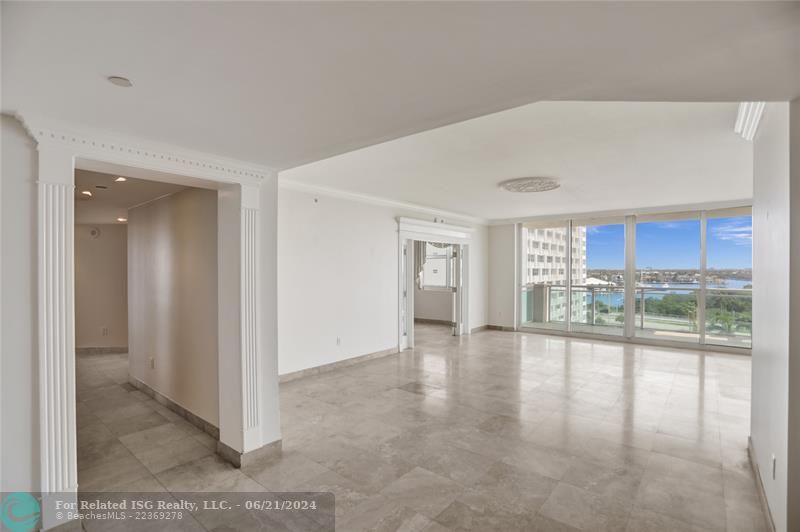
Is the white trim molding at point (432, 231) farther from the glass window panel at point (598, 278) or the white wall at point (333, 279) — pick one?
the glass window panel at point (598, 278)

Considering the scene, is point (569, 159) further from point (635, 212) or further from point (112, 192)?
point (112, 192)

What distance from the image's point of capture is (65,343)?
222cm

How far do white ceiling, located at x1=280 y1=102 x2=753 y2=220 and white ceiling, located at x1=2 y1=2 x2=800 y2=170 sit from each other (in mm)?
1181

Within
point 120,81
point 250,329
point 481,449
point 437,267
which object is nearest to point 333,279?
point 250,329

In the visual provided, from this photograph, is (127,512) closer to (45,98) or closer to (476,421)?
(45,98)

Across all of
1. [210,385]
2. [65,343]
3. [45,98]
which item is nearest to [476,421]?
[210,385]

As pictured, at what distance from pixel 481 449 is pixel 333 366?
121 inches

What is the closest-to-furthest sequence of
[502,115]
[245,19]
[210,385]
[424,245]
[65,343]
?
[245,19] < [65,343] < [502,115] < [210,385] < [424,245]

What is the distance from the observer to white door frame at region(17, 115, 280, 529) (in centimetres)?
214

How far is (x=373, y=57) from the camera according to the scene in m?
1.48

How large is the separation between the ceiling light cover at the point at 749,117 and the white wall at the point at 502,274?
20.8 ft

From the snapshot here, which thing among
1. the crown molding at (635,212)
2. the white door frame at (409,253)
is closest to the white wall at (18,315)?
the white door frame at (409,253)

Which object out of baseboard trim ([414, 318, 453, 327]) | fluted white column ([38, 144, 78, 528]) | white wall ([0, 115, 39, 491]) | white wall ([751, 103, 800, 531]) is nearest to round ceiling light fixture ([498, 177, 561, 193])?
white wall ([751, 103, 800, 531])

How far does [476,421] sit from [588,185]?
377 centimetres
